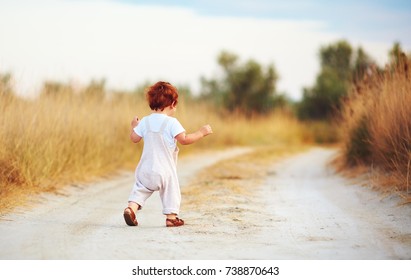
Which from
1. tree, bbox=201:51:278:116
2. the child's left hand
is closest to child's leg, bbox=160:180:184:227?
the child's left hand

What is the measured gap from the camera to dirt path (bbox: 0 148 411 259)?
4.88 metres

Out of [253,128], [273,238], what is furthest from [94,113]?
[253,128]

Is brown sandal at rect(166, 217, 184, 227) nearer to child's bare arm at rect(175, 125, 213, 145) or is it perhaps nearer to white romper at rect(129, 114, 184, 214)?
white romper at rect(129, 114, 184, 214)

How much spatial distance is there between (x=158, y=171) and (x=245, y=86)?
24.7 meters

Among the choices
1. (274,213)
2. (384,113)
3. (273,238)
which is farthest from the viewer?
(384,113)

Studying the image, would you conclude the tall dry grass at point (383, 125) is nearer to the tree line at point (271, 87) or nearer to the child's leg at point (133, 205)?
the child's leg at point (133, 205)

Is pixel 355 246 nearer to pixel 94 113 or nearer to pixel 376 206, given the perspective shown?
pixel 376 206

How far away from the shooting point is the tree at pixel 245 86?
2978 cm

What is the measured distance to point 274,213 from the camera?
6840mm

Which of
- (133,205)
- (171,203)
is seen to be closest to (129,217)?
(133,205)

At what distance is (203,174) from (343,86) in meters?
18.2

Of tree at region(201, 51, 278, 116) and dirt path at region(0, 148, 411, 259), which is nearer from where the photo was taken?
dirt path at region(0, 148, 411, 259)

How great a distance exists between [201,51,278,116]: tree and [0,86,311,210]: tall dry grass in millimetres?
13510

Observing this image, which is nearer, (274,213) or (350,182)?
(274,213)
